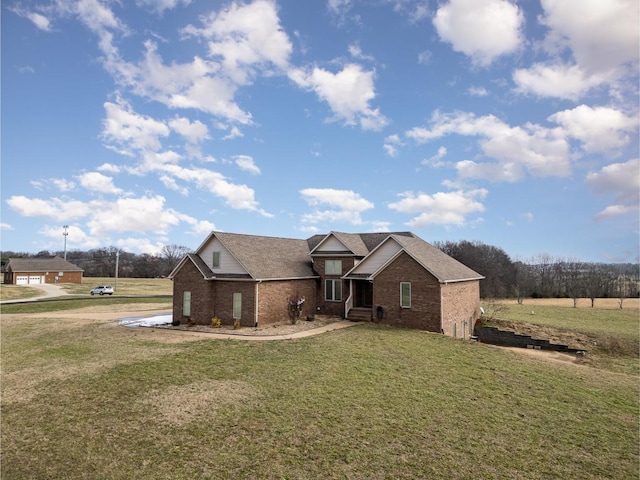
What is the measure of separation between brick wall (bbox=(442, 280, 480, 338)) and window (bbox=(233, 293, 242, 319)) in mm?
12997

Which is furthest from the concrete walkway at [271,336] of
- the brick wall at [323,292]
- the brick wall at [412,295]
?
the brick wall at [323,292]

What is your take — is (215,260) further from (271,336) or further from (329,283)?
(329,283)

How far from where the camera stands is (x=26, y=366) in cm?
1664

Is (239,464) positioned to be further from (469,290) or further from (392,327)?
(469,290)

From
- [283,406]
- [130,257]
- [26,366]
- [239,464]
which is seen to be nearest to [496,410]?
[283,406]

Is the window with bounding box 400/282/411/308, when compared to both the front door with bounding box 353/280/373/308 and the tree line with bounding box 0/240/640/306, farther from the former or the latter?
the tree line with bounding box 0/240/640/306

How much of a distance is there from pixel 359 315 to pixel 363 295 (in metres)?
2.86

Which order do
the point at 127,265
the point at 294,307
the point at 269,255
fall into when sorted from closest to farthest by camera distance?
the point at 294,307 → the point at 269,255 → the point at 127,265

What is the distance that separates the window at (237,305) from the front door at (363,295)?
8.91 m

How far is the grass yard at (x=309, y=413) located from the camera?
28.7ft

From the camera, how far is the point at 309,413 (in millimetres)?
11281

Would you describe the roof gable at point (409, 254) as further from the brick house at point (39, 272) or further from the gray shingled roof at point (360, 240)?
the brick house at point (39, 272)

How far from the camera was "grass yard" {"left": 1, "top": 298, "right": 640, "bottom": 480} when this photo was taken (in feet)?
28.7

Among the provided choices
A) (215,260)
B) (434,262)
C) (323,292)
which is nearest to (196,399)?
(215,260)
